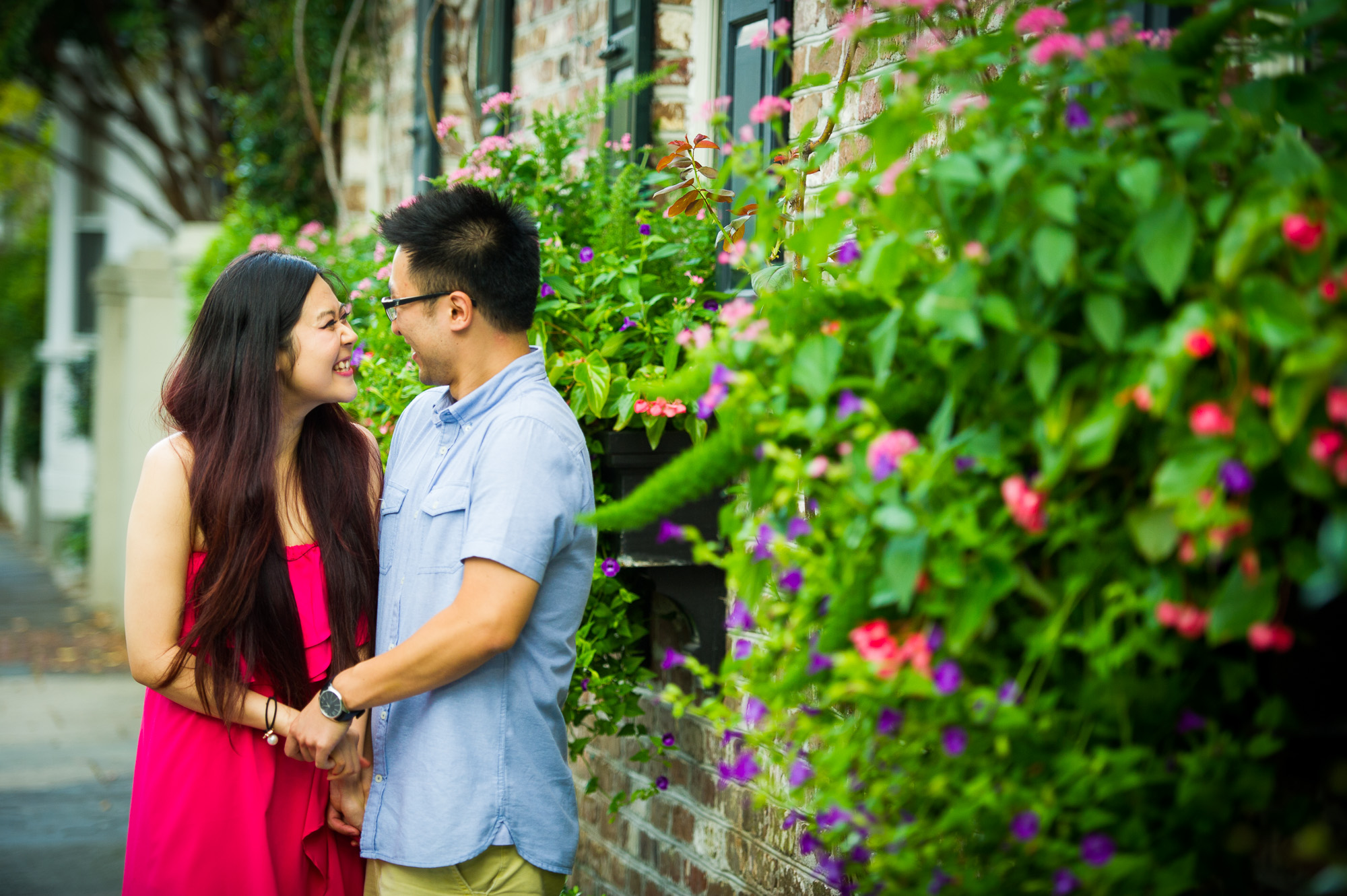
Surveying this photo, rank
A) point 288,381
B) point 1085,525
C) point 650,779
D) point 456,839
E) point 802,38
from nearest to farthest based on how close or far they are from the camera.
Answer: point 1085,525 → point 456,839 → point 288,381 → point 802,38 → point 650,779

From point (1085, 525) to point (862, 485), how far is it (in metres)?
0.22

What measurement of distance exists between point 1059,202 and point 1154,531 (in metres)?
0.31

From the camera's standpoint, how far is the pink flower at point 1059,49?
110 centimetres

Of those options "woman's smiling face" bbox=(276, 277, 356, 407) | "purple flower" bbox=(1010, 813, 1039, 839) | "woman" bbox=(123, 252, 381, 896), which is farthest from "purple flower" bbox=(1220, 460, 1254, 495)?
"woman's smiling face" bbox=(276, 277, 356, 407)

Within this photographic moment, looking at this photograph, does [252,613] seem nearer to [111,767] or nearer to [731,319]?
[731,319]

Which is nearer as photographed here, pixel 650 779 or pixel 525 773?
pixel 525 773

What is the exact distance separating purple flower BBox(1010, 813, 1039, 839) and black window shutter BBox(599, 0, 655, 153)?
248 centimetres

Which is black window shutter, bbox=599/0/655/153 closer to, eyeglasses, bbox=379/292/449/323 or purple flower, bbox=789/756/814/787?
eyeglasses, bbox=379/292/449/323

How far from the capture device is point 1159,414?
3.08 feet

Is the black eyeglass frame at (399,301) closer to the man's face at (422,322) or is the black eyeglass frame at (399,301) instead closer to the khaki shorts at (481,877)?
the man's face at (422,322)

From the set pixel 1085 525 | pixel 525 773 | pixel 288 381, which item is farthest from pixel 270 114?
pixel 1085 525

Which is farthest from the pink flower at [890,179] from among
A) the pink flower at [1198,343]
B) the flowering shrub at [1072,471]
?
the pink flower at [1198,343]

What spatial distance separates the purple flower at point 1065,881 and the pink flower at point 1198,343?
0.51 m

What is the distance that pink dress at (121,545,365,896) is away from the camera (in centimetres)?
214
